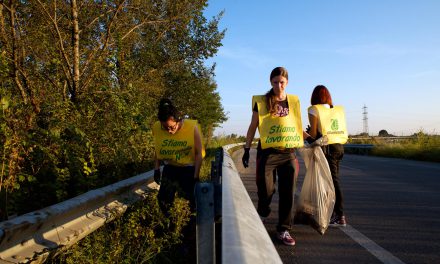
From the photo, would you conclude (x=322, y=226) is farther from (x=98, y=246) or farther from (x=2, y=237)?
(x=2, y=237)

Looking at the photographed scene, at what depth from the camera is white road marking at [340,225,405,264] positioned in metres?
3.76

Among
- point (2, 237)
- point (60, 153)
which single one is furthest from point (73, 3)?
Result: point (2, 237)

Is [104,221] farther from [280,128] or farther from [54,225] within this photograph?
[280,128]

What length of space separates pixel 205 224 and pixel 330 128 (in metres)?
3.27

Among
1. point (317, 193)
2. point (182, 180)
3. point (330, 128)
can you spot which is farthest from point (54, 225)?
point (330, 128)

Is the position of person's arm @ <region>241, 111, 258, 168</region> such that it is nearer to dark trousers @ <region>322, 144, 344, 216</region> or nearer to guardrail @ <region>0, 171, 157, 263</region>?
dark trousers @ <region>322, 144, 344, 216</region>

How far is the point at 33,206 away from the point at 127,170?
2524 mm

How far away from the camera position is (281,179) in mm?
4617

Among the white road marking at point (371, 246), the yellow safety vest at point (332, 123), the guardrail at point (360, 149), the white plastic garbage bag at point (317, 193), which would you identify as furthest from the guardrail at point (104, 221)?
the guardrail at point (360, 149)

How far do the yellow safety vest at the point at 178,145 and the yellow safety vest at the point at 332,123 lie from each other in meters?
1.74

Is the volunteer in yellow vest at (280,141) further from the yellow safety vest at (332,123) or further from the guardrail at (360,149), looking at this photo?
the guardrail at (360,149)

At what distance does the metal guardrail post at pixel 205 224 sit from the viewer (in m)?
2.34

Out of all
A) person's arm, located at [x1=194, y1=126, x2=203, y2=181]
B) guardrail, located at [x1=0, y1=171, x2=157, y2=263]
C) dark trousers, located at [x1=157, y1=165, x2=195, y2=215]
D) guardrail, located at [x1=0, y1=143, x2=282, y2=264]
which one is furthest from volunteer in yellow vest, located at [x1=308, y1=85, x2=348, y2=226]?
guardrail, located at [x1=0, y1=171, x2=157, y2=263]

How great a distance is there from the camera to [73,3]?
A: 6223 millimetres
